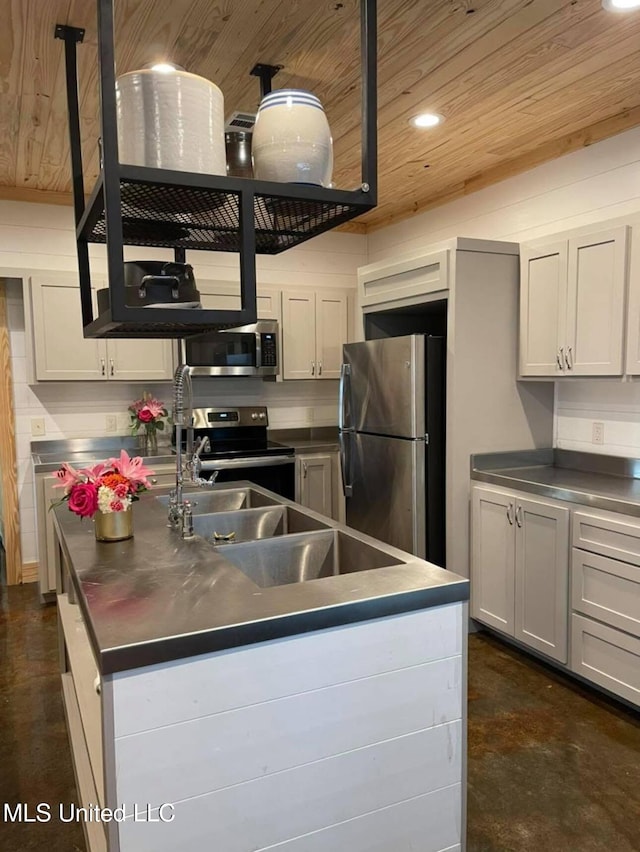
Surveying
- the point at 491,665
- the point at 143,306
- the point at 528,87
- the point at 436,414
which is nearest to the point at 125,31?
the point at 143,306

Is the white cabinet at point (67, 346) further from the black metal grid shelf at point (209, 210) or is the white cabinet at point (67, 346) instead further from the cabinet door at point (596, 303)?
the cabinet door at point (596, 303)

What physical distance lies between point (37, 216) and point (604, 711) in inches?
173

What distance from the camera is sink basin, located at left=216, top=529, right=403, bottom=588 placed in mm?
2072

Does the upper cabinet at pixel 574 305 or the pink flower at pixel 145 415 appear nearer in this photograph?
the upper cabinet at pixel 574 305

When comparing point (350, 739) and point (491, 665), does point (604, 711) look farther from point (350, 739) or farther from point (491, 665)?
point (350, 739)

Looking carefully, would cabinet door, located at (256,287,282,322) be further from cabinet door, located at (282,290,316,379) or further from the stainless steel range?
the stainless steel range

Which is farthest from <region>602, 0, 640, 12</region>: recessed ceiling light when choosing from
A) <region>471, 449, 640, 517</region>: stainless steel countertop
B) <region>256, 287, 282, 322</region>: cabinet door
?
<region>256, 287, 282, 322</region>: cabinet door

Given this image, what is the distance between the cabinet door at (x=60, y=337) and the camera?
3947mm

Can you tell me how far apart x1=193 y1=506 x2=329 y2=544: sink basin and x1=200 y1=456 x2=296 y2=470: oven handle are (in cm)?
154

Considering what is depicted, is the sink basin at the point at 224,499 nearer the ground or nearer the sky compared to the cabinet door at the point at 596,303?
nearer the ground

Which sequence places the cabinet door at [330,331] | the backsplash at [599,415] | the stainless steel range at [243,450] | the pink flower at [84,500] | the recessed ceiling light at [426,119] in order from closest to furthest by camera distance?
the pink flower at [84,500], the recessed ceiling light at [426,119], the backsplash at [599,415], the stainless steel range at [243,450], the cabinet door at [330,331]

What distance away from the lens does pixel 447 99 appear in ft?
9.37

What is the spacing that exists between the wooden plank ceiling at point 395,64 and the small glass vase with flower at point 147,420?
61.3 inches

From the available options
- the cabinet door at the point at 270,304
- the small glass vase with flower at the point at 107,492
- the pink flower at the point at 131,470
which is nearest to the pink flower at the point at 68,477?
the small glass vase with flower at the point at 107,492
